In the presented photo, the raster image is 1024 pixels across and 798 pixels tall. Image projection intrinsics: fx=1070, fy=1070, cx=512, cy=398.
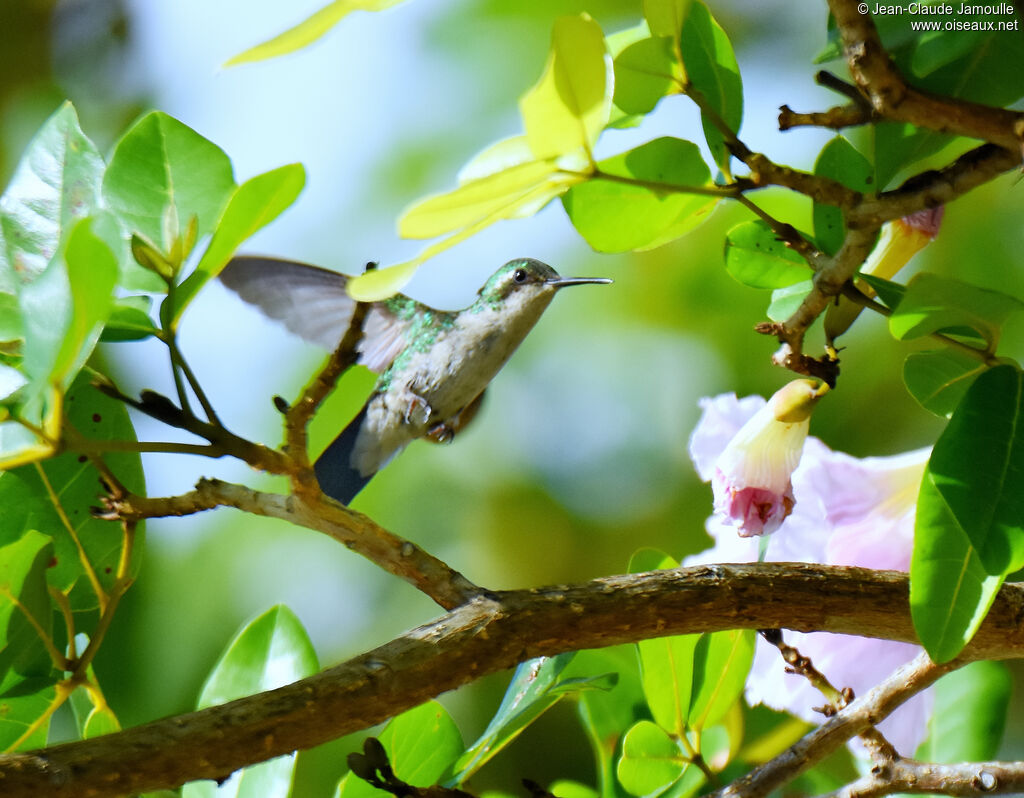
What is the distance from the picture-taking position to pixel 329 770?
2174 mm

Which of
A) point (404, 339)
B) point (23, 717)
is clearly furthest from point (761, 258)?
point (404, 339)

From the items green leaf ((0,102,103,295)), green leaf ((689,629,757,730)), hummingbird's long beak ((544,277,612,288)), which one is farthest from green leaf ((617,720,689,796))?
hummingbird's long beak ((544,277,612,288))

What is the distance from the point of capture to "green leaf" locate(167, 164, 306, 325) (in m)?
0.68

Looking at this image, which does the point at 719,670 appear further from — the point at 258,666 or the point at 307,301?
the point at 307,301

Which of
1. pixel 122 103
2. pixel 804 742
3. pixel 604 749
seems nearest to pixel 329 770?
pixel 604 749

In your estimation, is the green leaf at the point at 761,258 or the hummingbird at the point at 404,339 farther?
the hummingbird at the point at 404,339

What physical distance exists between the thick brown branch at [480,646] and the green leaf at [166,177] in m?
0.33

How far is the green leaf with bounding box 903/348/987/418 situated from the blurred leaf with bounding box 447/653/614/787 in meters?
0.34

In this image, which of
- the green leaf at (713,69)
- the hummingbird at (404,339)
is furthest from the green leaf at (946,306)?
the hummingbird at (404,339)

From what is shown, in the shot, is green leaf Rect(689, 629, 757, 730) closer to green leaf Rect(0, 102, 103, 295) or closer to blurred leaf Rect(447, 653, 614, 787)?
blurred leaf Rect(447, 653, 614, 787)

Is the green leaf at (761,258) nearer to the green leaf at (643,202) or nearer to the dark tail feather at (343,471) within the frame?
the green leaf at (643,202)

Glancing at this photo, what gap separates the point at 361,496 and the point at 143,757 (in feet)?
6.14

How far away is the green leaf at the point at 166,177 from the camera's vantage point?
2.45 feet

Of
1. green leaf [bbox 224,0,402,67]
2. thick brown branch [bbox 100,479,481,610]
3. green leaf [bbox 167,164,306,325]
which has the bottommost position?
thick brown branch [bbox 100,479,481,610]
